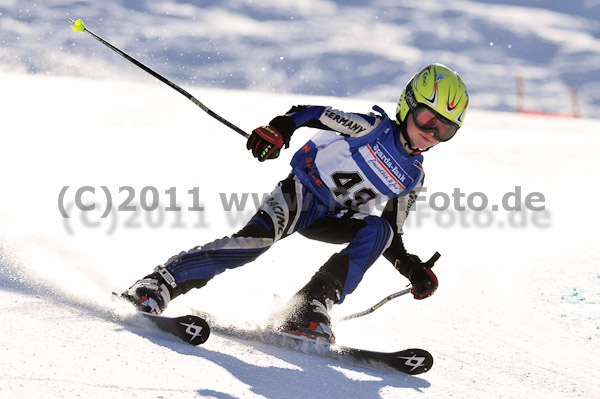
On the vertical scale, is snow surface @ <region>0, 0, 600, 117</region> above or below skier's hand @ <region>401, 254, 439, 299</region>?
above

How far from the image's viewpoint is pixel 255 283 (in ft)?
14.9

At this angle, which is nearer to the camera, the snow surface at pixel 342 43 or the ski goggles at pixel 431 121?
the ski goggles at pixel 431 121

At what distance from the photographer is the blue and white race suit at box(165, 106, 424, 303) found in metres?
3.58

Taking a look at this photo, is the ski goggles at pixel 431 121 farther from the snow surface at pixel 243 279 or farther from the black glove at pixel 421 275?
the snow surface at pixel 243 279

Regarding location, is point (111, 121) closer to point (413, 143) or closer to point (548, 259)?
point (548, 259)

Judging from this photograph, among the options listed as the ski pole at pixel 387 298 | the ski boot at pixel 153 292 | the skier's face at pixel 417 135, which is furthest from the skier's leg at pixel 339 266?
the ski boot at pixel 153 292

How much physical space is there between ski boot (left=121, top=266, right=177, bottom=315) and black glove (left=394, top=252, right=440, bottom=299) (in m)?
1.31

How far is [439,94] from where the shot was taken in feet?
11.6

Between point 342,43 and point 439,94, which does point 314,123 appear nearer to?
point 439,94

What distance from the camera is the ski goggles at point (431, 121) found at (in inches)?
140

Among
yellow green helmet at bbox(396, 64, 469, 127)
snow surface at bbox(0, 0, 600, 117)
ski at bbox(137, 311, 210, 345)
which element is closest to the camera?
ski at bbox(137, 311, 210, 345)

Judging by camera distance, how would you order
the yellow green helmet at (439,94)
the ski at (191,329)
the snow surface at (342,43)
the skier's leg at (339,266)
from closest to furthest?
the ski at (191,329) < the skier's leg at (339,266) < the yellow green helmet at (439,94) < the snow surface at (342,43)

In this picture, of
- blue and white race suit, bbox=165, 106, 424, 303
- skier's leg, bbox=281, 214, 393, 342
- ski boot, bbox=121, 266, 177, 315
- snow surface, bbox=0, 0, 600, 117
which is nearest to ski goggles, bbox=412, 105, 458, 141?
blue and white race suit, bbox=165, 106, 424, 303

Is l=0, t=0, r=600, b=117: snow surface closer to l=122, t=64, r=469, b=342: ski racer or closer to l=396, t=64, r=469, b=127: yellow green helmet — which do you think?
l=122, t=64, r=469, b=342: ski racer
